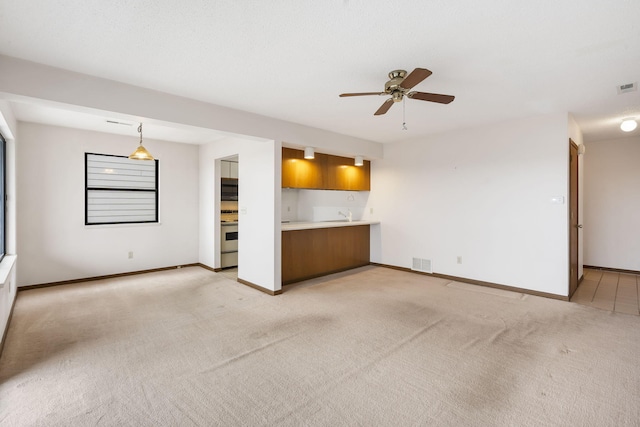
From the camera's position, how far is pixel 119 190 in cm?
547

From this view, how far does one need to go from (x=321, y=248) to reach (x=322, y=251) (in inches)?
2.3

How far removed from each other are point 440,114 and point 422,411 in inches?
135

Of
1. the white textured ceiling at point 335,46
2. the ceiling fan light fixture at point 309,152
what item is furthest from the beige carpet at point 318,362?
the white textured ceiling at point 335,46

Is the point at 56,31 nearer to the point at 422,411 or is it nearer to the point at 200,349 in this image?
the point at 200,349

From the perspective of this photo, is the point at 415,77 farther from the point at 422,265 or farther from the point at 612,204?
the point at 612,204

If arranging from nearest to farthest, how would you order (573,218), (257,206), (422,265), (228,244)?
(573,218) < (257,206) < (422,265) < (228,244)

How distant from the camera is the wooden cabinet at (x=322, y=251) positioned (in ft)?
16.2

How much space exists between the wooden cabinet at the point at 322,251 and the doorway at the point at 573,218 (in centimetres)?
321

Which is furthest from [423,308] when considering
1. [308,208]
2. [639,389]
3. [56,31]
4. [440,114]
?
[56,31]

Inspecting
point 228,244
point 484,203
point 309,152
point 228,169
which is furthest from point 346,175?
point 228,244

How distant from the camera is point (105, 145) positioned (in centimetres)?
524

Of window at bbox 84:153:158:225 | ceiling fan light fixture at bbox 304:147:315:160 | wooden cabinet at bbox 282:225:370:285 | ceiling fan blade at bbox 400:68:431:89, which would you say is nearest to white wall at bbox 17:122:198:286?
window at bbox 84:153:158:225

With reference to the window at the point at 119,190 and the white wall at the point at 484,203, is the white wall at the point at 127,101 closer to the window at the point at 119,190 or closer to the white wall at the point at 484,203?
the white wall at the point at 484,203

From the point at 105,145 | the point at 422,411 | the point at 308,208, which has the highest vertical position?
the point at 105,145
